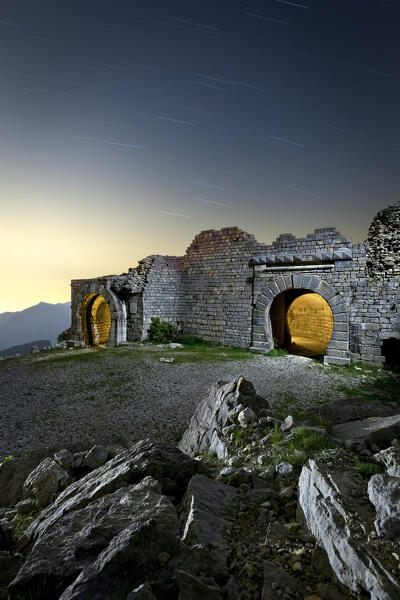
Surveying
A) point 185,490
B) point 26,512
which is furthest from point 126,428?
point 185,490

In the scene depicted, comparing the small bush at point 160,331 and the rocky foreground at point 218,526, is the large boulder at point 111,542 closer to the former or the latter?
the rocky foreground at point 218,526

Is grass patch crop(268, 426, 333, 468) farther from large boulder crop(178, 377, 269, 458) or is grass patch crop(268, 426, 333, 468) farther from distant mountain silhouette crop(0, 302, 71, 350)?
distant mountain silhouette crop(0, 302, 71, 350)

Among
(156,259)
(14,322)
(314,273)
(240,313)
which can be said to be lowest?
(14,322)

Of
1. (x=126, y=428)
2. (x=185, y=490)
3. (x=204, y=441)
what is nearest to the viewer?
(x=185, y=490)

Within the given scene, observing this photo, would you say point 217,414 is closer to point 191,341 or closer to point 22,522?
point 22,522

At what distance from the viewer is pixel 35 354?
11555 millimetres

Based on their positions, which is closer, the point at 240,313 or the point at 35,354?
the point at 35,354

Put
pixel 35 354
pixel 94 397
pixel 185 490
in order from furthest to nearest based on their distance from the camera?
1. pixel 35 354
2. pixel 94 397
3. pixel 185 490

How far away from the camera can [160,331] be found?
45.5 feet

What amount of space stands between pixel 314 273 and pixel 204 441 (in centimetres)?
889

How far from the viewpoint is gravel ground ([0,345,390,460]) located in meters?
4.70

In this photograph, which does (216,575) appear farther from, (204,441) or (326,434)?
(204,441)

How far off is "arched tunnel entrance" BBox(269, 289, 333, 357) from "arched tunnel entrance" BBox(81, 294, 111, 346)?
1041 centimetres

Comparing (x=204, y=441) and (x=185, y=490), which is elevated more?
(x=185, y=490)
